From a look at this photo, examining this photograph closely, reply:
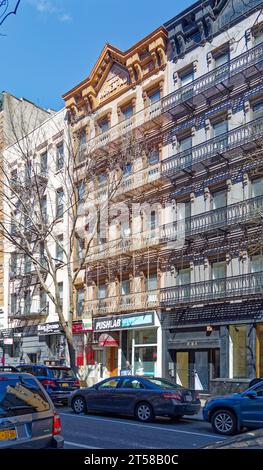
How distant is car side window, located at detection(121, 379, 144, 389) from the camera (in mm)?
15930

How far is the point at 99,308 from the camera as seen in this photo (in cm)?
3073

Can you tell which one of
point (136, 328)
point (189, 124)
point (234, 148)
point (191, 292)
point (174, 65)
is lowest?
point (136, 328)

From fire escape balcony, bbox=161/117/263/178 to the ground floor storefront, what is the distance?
6596 millimetres

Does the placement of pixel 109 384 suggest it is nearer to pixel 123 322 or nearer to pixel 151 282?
pixel 123 322

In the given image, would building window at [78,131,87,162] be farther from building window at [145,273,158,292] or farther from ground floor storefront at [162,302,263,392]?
ground floor storefront at [162,302,263,392]

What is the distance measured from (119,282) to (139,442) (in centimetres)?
1926

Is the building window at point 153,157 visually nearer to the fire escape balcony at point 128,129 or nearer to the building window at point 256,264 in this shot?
the fire escape balcony at point 128,129

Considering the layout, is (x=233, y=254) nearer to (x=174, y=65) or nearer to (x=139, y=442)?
(x=174, y=65)

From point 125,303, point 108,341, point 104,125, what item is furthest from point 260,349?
point 104,125

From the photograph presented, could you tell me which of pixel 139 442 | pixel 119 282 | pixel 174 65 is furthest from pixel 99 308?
pixel 139 442

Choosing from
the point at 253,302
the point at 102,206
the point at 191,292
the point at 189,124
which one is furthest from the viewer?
the point at 102,206

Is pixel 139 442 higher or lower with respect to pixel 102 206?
lower

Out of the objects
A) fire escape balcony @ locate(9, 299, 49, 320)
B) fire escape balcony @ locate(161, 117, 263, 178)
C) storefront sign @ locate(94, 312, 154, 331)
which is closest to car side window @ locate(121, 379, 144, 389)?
storefront sign @ locate(94, 312, 154, 331)

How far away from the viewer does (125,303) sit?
2903 centimetres
